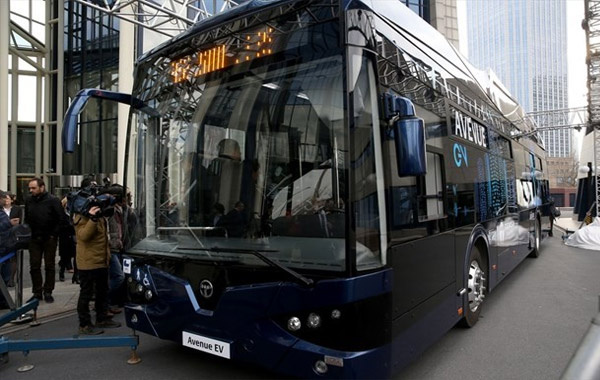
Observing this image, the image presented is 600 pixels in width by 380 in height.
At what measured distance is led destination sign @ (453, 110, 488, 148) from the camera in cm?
466

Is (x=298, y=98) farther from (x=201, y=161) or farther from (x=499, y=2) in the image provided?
(x=499, y=2)

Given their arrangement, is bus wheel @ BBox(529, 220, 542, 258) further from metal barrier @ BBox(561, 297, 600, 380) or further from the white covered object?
metal barrier @ BBox(561, 297, 600, 380)

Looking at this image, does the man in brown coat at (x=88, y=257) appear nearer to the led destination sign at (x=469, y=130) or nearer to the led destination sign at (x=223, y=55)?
the led destination sign at (x=223, y=55)

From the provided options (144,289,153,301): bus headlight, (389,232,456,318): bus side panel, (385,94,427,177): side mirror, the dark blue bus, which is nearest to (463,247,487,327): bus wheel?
the dark blue bus

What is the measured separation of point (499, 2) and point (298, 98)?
4336cm

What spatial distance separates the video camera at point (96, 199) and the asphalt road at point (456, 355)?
1.51 meters

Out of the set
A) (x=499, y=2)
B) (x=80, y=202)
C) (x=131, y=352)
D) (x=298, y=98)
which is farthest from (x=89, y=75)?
(x=499, y=2)

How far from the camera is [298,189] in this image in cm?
312

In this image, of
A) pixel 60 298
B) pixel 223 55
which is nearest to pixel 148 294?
Result: pixel 223 55

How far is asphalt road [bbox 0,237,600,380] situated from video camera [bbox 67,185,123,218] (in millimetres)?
1506

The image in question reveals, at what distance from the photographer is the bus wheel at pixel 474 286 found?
4996 millimetres

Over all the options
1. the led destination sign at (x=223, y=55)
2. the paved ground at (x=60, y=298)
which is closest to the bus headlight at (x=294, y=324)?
the led destination sign at (x=223, y=55)

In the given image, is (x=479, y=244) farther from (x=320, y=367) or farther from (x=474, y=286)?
(x=320, y=367)

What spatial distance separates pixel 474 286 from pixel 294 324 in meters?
3.06
